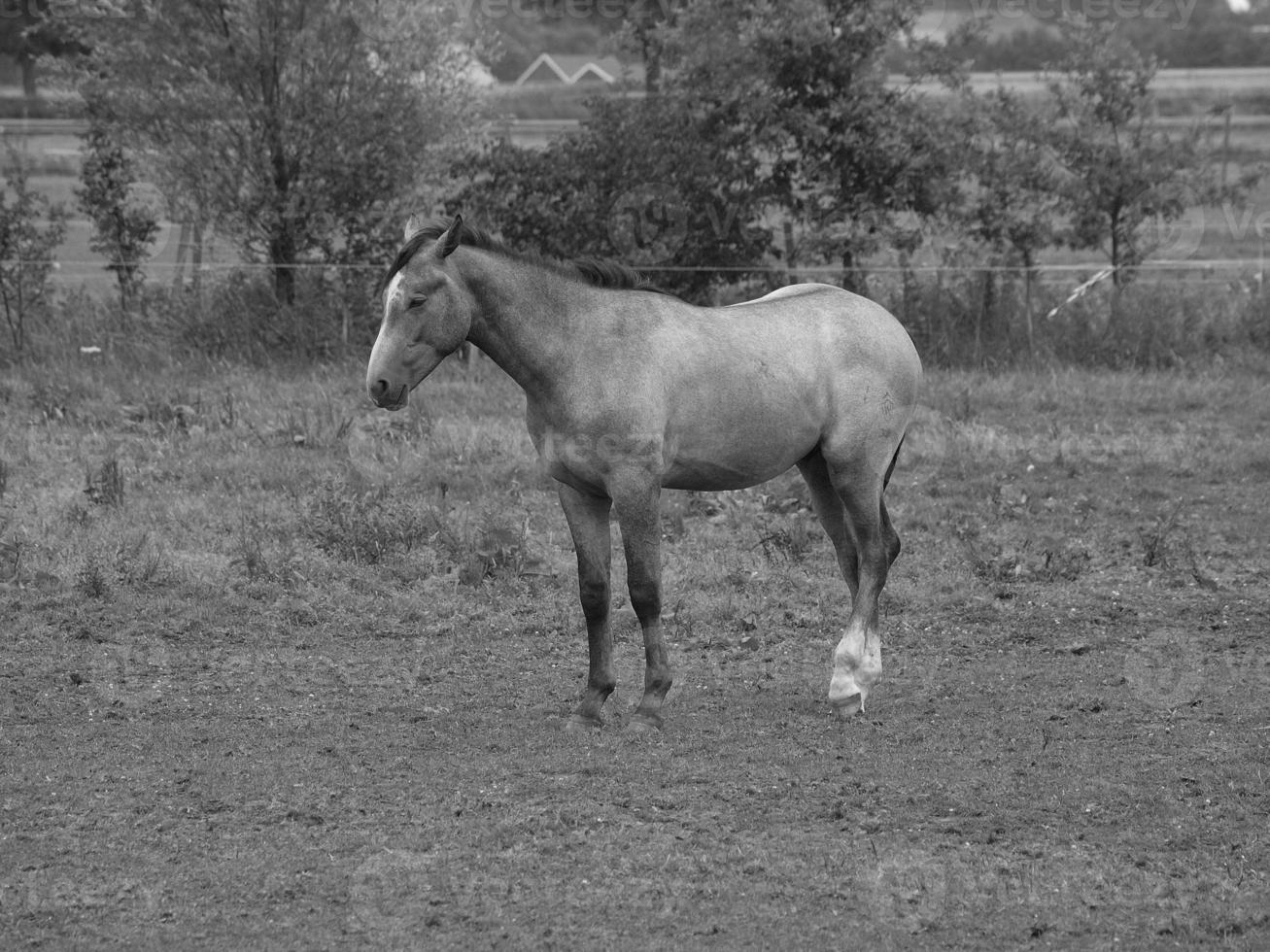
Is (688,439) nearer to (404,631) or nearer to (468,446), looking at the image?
(404,631)

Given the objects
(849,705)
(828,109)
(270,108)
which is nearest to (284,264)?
(270,108)

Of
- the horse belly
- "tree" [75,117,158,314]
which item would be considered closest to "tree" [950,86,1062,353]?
"tree" [75,117,158,314]

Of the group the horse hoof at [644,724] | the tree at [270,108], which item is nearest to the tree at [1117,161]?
the tree at [270,108]

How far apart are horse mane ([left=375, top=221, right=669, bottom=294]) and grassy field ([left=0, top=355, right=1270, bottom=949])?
1831 millimetres

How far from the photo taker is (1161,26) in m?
48.8

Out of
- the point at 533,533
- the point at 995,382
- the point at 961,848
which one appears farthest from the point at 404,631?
the point at 995,382

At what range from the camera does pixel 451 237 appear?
616cm

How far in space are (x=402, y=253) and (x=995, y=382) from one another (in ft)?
27.5

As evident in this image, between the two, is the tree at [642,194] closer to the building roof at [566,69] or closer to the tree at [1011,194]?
the tree at [1011,194]

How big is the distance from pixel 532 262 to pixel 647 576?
4.48 ft

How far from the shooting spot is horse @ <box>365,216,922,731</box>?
20.6 feet

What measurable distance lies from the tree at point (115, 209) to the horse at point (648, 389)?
Result: 9465 millimetres

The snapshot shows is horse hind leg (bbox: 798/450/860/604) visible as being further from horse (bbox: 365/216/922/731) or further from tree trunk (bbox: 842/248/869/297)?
tree trunk (bbox: 842/248/869/297)

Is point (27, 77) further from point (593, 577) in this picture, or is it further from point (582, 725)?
point (582, 725)
